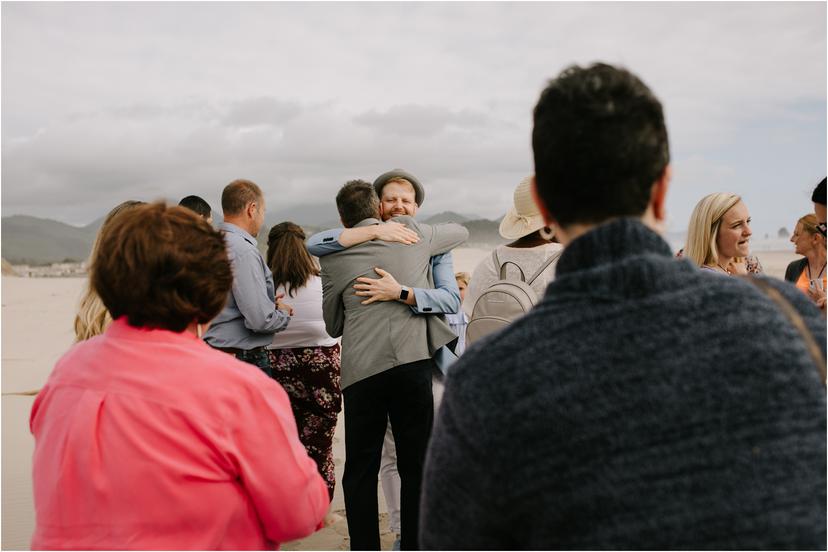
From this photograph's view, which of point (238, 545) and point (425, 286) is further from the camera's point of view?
point (425, 286)

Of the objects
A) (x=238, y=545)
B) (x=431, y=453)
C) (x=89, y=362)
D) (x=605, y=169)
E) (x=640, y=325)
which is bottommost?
(x=238, y=545)

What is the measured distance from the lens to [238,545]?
67.9 inches

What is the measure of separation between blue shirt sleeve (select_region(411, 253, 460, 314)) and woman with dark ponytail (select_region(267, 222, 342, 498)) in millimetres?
1055

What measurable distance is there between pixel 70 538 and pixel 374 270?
2.19 m

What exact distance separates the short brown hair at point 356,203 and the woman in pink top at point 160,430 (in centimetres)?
195

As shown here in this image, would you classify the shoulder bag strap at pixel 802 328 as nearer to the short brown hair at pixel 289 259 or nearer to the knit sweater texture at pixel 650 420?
the knit sweater texture at pixel 650 420

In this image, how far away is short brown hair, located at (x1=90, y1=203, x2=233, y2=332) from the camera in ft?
5.60

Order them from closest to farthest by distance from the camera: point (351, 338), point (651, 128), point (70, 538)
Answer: point (651, 128) → point (70, 538) → point (351, 338)

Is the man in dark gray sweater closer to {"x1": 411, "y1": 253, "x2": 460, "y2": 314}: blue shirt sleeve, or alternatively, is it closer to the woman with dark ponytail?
{"x1": 411, "y1": 253, "x2": 460, "y2": 314}: blue shirt sleeve

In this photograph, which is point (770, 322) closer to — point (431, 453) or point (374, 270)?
point (431, 453)

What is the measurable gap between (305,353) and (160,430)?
2.96m

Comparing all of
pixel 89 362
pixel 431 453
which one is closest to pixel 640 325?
pixel 431 453

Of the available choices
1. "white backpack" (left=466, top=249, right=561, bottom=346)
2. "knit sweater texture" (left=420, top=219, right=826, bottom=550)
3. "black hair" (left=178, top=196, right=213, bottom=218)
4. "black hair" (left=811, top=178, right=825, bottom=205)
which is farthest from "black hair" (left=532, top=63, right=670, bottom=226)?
"black hair" (left=178, top=196, right=213, bottom=218)

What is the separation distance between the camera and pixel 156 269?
1715 millimetres
